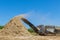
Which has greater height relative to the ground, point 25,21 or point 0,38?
point 25,21

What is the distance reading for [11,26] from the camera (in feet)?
80.0

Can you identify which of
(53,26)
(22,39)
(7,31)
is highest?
(53,26)

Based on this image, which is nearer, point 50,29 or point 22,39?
point 22,39

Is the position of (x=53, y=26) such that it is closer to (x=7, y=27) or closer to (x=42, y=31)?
(x=42, y=31)

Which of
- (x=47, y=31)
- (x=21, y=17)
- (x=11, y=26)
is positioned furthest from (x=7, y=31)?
(x=47, y=31)

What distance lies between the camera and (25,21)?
2627 centimetres

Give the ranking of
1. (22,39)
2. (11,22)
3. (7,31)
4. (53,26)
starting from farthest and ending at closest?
(53,26), (11,22), (7,31), (22,39)

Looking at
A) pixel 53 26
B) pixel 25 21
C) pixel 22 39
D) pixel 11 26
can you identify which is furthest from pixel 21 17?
pixel 22 39

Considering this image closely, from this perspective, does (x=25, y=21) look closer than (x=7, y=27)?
No

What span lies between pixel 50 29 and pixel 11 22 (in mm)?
4802

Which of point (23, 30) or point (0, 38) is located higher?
point (23, 30)

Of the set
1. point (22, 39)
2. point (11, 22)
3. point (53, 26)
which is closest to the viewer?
point (22, 39)

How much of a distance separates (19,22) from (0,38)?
579 cm

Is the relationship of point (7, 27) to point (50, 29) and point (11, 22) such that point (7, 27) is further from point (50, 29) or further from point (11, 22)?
point (50, 29)
